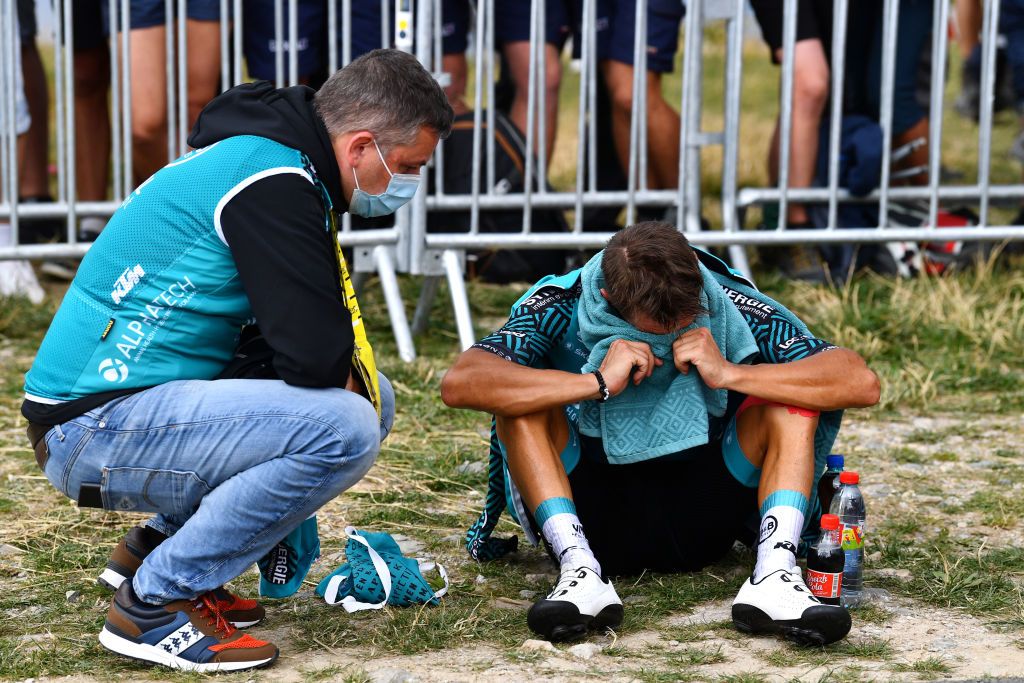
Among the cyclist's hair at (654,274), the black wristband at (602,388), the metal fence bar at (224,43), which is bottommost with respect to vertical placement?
the black wristband at (602,388)

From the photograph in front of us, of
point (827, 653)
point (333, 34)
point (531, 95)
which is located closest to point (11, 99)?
point (333, 34)

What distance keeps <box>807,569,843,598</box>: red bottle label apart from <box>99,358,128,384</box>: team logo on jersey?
1.55 meters

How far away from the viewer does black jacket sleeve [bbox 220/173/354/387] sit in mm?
2832

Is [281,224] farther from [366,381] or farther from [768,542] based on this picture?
[768,542]

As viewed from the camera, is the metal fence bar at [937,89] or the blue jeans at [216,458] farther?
the metal fence bar at [937,89]

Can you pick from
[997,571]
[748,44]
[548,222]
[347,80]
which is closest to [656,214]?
[548,222]

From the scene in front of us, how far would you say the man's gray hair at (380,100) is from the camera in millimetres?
3039

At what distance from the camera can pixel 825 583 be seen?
3258mm

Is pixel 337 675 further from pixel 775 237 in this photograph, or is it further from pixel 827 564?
pixel 775 237

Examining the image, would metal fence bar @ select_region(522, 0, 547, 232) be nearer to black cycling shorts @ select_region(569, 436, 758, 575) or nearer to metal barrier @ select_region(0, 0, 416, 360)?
metal barrier @ select_region(0, 0, 416, 360)

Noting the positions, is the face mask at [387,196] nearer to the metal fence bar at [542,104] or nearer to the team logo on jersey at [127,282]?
the team logo on jersey at [127,282]

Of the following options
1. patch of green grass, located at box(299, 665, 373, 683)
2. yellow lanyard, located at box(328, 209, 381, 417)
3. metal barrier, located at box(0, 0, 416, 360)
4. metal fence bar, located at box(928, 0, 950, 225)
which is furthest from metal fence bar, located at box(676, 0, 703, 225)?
patch of green grass, located at box(299, 665, 373, 683)

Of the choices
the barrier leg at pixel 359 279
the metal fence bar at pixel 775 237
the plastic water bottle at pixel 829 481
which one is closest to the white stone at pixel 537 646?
the plastic water bottle at pixel 829 481

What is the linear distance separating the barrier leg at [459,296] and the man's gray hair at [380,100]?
9.07 ft
